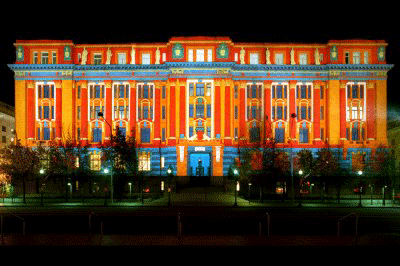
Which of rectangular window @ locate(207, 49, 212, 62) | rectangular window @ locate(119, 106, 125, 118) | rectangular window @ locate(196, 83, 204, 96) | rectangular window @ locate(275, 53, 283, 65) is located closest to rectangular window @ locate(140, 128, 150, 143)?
rectangular window @ locate(119, 106, 125, 118)

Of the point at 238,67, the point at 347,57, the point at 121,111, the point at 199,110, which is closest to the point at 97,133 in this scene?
the point at 121,111

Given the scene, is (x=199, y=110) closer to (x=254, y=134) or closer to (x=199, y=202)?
(x=254, y=134)

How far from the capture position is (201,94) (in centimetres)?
8012

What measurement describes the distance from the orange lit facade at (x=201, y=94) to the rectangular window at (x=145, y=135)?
0.58ft

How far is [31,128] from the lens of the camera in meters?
82.1

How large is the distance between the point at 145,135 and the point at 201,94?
12551 mm

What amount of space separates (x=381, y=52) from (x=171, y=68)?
36985mm

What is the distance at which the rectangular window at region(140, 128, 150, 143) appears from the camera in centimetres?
8319

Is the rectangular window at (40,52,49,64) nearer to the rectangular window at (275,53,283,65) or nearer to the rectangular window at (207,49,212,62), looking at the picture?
the rectangular window at (207,49,212,62)

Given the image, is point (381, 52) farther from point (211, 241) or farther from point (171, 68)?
point (211, 241)

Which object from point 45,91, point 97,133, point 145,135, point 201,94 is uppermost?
point 45,91

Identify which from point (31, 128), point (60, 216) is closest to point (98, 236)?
point (60, 216)

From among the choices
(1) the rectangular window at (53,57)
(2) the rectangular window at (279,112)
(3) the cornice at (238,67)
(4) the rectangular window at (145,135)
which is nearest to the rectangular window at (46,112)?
(3) the cornice at (238,67)

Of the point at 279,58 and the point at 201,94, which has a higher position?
the point at 279,58
